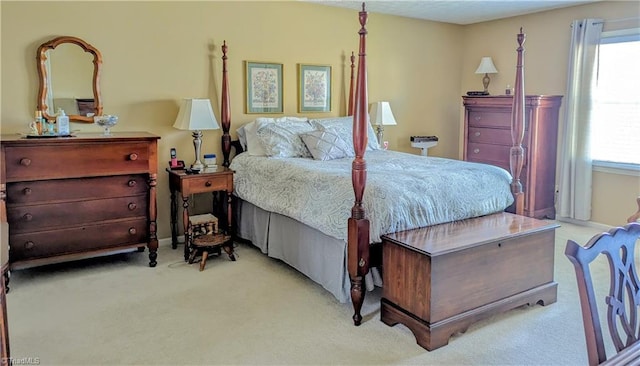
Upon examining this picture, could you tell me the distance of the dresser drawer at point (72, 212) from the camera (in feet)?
11.0

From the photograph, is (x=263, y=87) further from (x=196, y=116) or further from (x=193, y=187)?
(x=193, y=187)

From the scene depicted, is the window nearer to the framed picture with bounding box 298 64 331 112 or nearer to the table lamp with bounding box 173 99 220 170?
the framed picture with bounding box 298 64 331 112

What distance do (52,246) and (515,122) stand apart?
11.6 ft

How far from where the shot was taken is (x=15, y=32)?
3.58 meters

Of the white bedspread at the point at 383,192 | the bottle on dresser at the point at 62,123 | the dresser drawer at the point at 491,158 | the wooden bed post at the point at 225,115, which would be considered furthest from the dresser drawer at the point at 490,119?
the bottle on dresser at the point at 62,123

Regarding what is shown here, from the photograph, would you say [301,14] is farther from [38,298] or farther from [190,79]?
[38,298]

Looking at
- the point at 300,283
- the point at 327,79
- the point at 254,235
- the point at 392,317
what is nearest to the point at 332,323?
the point at 392,317

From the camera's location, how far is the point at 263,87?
473 cm

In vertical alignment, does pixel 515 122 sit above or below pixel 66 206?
above

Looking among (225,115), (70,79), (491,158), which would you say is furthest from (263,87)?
(491,158)

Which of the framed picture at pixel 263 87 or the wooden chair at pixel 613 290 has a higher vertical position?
the framed picture at pixel 263 87

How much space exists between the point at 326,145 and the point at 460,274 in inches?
75.5

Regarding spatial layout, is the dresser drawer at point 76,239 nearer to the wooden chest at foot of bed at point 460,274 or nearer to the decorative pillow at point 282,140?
the decorative pillow at point 282,140

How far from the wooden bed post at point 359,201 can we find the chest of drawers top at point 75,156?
1720 mm
